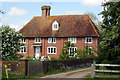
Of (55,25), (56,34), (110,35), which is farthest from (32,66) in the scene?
(55,25)

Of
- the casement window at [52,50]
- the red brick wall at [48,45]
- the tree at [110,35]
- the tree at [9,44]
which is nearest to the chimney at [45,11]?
the red brick wall at [48,45]

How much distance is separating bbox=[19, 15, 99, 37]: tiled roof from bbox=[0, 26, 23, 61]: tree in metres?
20.8

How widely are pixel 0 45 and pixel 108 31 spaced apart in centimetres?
1101

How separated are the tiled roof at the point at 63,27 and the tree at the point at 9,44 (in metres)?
20.8

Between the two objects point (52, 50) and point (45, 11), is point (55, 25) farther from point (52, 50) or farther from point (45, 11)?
point (52, 50)

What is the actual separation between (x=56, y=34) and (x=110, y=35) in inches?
1131

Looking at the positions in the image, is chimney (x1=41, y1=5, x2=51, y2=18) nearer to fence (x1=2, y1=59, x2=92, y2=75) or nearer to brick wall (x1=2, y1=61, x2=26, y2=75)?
fence (x1=2, y1=59, x2=92, y2=75)

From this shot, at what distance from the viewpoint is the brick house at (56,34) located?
41.2 meters

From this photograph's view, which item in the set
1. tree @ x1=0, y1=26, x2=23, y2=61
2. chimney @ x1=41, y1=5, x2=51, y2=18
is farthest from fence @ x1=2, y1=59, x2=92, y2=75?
chimney @ x1=41, y1=5, x2=51, y2=18

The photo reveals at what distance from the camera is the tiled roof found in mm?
41344

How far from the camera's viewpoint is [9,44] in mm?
21062

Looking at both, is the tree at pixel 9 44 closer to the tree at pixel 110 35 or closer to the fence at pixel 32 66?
the fence at pixel 32 66

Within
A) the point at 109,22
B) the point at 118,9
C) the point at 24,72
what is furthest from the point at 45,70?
the point at 118,9

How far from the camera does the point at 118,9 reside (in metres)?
14.9
